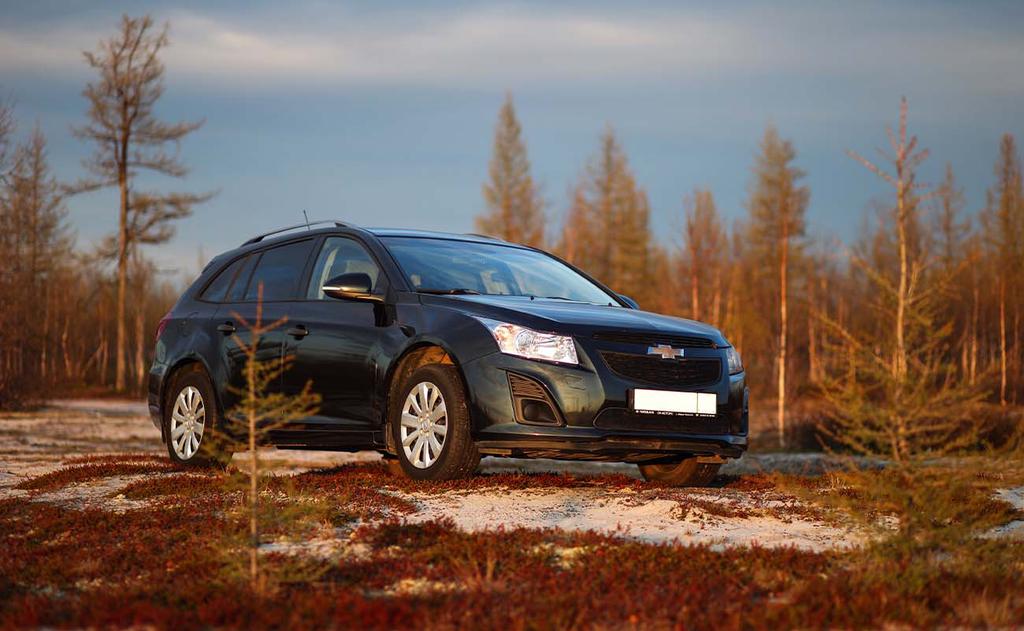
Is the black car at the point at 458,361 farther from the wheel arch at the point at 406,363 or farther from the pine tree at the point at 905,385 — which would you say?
the pine tree at the point at 905,385

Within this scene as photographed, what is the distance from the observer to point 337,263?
859cm

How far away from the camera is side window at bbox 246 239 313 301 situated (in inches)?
348

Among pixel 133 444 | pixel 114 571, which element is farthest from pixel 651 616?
pixel 133 444

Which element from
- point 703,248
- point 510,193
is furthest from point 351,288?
point 510,193

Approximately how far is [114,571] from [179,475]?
3.20m

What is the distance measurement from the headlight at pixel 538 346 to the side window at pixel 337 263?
64.9 inches

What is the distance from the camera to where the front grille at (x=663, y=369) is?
7.05m

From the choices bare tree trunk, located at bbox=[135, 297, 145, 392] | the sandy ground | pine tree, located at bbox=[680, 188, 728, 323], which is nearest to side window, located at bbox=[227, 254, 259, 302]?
the sandy ground

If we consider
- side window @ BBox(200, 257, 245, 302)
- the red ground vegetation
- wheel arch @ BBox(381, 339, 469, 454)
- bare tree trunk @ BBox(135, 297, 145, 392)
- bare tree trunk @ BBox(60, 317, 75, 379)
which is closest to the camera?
the red ground vegetation

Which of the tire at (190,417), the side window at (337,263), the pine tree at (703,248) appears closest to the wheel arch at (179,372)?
the tire at (190,417)

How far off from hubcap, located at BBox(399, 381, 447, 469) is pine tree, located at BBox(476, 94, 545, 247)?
43.0 metres

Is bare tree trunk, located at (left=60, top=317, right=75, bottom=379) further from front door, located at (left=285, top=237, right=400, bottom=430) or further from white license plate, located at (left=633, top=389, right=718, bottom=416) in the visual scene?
white license plate, located at (left=633, top=389, right=718, bottom=416)

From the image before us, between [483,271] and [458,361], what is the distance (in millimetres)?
1396

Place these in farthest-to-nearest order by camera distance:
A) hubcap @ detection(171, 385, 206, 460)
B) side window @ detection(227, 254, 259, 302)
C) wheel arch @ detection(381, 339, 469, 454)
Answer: side window @ detection(227, 254, 259, 302) → hubcap @ detection(171, 385, 206, 460) → wheel arch @ detection(381, 339, 469, 454)
